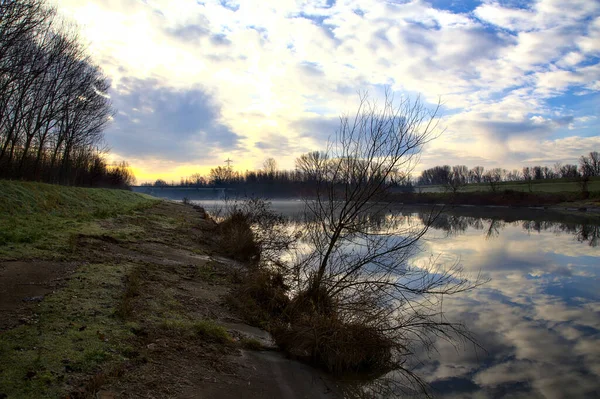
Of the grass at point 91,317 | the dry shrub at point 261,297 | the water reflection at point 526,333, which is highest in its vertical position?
the grass at point 91,317

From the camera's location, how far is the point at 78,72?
29.8 meters

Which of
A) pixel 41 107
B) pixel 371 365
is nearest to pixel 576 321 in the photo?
pixel 371 365

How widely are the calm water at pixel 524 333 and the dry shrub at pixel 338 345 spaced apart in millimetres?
748

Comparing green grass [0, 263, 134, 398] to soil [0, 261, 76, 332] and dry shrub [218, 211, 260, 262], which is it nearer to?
soil [0, 261, 76, 332]

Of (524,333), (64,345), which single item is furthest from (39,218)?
(524,333)

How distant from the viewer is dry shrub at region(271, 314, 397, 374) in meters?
6.22

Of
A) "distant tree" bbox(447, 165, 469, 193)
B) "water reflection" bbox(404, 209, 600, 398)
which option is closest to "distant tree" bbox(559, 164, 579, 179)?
"distant tree" bbox(447, 165, 469, 193)

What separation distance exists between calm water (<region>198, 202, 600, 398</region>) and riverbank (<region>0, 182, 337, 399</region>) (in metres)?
2.55

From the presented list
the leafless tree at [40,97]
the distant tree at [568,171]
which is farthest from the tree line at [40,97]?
the distant tree at [568,171]

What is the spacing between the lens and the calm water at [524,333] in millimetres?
6156

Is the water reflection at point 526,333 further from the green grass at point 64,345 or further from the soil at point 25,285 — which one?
the soil at point 25,285

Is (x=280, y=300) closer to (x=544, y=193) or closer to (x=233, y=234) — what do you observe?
(x=233, y=234)

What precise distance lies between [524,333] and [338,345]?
4.62m

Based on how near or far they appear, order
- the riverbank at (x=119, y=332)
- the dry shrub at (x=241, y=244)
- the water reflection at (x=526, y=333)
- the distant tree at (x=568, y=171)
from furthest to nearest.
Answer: the distant tree at (x=568, y=171), the dry shrub at (x=241, y=244), the water reflection at (x=526, y=333), the riverbank at (x=119, y=332)
